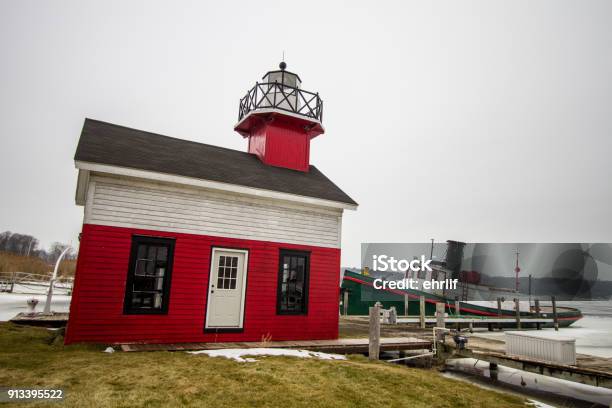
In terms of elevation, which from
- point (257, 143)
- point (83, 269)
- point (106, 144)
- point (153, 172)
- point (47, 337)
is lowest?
point (47, 337)

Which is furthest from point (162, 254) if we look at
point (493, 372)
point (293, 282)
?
point (493, 372)

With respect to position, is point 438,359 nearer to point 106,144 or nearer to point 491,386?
point 491,386

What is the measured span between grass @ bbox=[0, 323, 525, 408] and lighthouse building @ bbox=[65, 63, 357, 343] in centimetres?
144

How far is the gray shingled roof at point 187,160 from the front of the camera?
9.70 m

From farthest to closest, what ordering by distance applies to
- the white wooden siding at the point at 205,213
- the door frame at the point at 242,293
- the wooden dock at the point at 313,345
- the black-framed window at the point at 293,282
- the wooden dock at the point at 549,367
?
→ 1. the black-framed window at the point at 293,282
2. the door frame at the point at 242,293
3. the white wooden siding at the point at 205,213
4. the wooden dock at the point at 313,345
5. the wooden dock at the point at 549,367

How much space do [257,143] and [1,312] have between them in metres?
13.6

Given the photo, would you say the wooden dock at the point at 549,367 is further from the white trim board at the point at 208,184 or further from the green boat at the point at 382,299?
the green boat at the point at 382,299

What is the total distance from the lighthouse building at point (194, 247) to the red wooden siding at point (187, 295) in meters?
0.02

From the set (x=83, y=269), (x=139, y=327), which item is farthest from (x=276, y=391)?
(x=83, y=269)

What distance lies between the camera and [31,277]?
37125 mm

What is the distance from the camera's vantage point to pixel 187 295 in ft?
32.4

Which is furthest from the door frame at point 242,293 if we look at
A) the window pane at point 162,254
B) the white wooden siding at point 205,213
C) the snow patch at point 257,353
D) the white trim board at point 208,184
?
the white trim board at point 208,184

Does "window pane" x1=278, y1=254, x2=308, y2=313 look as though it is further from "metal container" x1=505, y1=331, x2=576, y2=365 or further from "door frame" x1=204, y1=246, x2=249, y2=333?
"metal container" x1=505, y1=331, x2=576, y2=365

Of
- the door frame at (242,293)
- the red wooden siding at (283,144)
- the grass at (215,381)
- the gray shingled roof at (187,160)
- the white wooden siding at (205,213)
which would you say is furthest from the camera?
the red wooden siding at (283,144)
